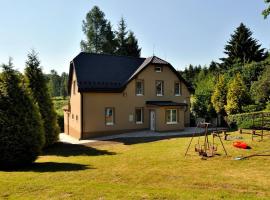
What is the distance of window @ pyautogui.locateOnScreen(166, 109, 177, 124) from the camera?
27547 millimetres

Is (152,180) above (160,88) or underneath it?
underneath

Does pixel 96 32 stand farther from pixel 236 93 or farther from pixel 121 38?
pixel 236 93

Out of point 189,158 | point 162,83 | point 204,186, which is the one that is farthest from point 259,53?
point 204,186

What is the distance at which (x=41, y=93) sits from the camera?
864 inches

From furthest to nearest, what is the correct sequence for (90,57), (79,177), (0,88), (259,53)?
(259,53) < (90,57) < (0,88) < (79,177)

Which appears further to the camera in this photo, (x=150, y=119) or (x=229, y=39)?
(x=229, y=39)

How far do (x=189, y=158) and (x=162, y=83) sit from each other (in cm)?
1621

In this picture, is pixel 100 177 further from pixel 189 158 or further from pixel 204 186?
pixel 189 158

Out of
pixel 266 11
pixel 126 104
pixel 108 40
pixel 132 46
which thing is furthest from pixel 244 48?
pixel 266 11

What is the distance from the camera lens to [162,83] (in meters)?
29.5

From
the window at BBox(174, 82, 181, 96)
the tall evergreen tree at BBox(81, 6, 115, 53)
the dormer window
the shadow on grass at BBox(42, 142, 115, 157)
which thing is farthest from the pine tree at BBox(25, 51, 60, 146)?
the tall evergreen tree at BBox(81, 6, 115, 53)

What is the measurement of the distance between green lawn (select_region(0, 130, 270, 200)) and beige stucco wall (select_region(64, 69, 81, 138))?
478 inches

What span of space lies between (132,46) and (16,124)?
152ft

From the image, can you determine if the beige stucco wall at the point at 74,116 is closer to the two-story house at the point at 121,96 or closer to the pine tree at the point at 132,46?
the two-story house at the point at 121,96
